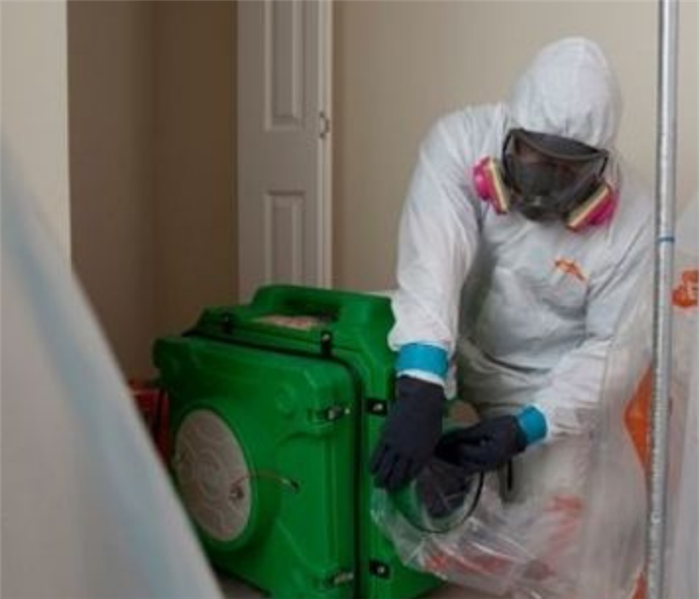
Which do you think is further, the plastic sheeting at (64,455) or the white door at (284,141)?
the white door at (284,141)

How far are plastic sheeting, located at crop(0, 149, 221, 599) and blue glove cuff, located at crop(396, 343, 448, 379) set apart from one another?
85 cm

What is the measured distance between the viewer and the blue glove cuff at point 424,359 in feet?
4.51

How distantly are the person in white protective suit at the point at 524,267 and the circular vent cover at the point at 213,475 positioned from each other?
0.28 metres

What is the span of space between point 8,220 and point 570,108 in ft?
3.45

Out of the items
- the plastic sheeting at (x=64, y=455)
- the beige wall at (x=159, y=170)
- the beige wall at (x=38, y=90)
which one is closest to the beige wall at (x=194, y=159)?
the beige wall at (x=159, y=170)

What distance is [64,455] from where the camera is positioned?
1.74 feet

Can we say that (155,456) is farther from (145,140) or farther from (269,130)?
(145,140)

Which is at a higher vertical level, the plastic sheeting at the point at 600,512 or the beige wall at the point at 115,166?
the beige wall at the point at 115,166

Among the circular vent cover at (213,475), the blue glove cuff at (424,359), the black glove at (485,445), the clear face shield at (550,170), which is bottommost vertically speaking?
the circular vent cover at (213,475)

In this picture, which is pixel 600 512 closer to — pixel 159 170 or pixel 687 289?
pixel 687 289

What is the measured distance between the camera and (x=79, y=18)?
7.86 feet

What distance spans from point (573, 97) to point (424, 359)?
48 cm

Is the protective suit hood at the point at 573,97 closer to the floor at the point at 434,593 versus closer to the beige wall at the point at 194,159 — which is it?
the floor at the point at 434,593

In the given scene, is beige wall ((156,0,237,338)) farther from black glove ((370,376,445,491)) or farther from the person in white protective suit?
black glove ((370,376,445,491))
